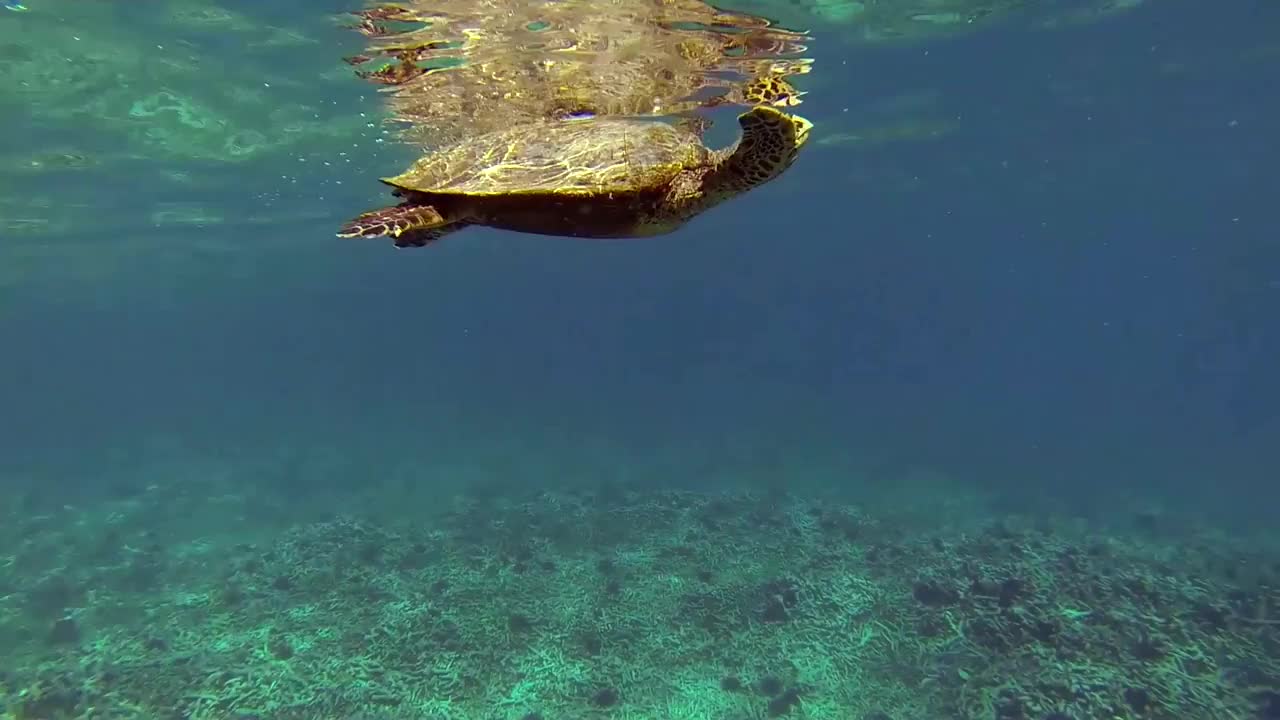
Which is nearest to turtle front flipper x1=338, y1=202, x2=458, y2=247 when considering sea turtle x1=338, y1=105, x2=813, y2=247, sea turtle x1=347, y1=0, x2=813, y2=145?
sea turtle x1=338, y1=105, x2=813, y2=247

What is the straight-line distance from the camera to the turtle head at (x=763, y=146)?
16.4 ft

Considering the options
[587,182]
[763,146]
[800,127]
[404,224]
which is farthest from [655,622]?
[800,127]

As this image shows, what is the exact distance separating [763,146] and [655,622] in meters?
11.5

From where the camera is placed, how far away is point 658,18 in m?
10.9

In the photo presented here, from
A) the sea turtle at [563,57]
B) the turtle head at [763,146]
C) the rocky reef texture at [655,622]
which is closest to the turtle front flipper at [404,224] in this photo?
the turtle head at [763,146]

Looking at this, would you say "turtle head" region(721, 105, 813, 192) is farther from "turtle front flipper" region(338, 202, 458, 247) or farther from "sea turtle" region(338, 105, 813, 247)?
"turtle front flipper" region(338, 202, 458, 247)

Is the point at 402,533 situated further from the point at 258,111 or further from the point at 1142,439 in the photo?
the point at 1142,439

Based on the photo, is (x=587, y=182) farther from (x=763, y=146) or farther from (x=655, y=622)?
(x=655, y=622)

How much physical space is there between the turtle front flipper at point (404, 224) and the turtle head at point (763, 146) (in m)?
3.01

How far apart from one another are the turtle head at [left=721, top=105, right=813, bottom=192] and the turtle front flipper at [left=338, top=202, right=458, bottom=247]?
3.01 metres

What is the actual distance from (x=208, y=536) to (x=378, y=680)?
559 inches

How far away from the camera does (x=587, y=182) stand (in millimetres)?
5781

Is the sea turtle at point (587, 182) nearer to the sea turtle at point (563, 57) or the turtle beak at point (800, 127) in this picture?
the turtle beak at point (800, 127)

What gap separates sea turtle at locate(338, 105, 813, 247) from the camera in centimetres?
572
